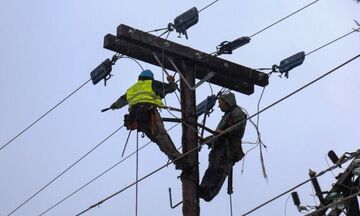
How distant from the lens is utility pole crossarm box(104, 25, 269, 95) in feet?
36.7

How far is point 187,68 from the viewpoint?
11562 millimetres

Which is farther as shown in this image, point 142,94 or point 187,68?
point 187,68

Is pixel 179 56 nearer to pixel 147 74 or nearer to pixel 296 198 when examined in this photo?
pixel 147 74

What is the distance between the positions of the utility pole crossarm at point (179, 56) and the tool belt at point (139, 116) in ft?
2.23

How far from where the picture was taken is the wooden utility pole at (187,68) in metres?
10.7

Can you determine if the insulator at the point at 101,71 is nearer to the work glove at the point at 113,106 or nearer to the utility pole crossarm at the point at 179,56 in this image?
the work glove at the point at 113,106

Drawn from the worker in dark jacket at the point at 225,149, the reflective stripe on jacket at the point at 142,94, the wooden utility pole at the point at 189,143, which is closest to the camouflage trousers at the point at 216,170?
the worker in dark jacket at the point at 225,149

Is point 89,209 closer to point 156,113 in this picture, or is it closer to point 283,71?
point 156,113

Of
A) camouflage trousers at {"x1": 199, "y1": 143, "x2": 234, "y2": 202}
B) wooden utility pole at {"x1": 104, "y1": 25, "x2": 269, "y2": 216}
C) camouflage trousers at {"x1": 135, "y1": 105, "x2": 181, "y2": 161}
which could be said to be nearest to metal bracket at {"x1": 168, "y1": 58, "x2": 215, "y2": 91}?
wooden utility pole at {"x1": 104, "y1": 25, "x2": 269, "y2": 216}

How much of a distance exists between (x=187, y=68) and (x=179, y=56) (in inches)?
9.2

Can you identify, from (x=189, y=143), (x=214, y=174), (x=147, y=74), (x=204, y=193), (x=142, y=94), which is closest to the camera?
(x=204, y=193)

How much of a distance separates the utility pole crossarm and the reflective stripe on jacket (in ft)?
1.13

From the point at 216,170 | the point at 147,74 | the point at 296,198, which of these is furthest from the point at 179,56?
the point at 296,198

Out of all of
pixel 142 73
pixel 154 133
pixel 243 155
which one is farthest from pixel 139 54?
pixel 243 155
